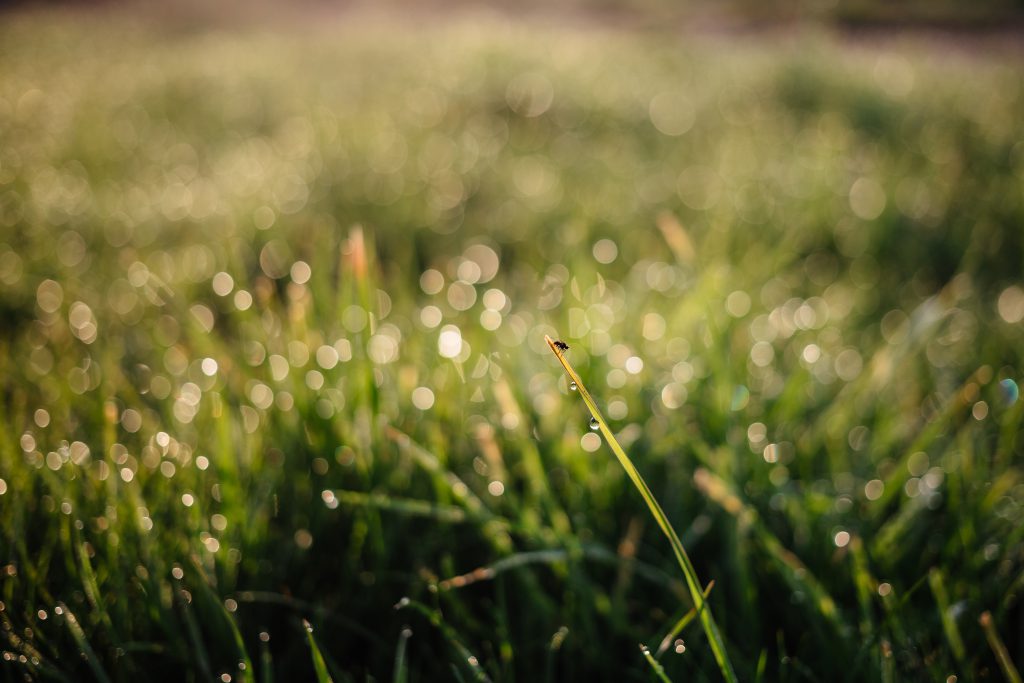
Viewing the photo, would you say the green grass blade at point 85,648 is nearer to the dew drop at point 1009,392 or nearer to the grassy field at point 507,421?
the grassy field at point 507,421

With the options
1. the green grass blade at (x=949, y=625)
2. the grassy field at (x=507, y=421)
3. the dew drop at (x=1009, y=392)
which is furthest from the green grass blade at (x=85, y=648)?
the dew drop at (x=1009, y=392)

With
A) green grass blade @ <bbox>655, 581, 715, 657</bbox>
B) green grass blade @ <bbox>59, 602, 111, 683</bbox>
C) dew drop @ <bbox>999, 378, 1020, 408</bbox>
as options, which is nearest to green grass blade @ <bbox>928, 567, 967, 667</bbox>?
green grass blade @ <bbox>655, 581, 715, 657</bbox>

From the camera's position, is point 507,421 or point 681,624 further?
point 507,421

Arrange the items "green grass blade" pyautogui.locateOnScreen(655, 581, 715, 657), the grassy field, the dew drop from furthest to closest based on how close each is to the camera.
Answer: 1. the dew drop
2. the grassy field
3. "green grass blade" pyautogui.locateOnScreen(655, 581, 715, 657)

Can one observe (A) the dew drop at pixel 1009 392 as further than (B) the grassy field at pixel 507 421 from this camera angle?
Yes

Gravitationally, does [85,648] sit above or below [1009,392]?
below

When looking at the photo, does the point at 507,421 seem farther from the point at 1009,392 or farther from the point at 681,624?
the point at 1009,392

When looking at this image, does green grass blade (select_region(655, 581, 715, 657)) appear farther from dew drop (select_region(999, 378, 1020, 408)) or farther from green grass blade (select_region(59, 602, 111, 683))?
dew drop (select_region(999, 378, 1020, 408))

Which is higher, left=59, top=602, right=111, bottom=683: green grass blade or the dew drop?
the dew drop

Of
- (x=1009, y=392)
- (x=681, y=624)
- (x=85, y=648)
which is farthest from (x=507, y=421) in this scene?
(x=1009, y=392)
